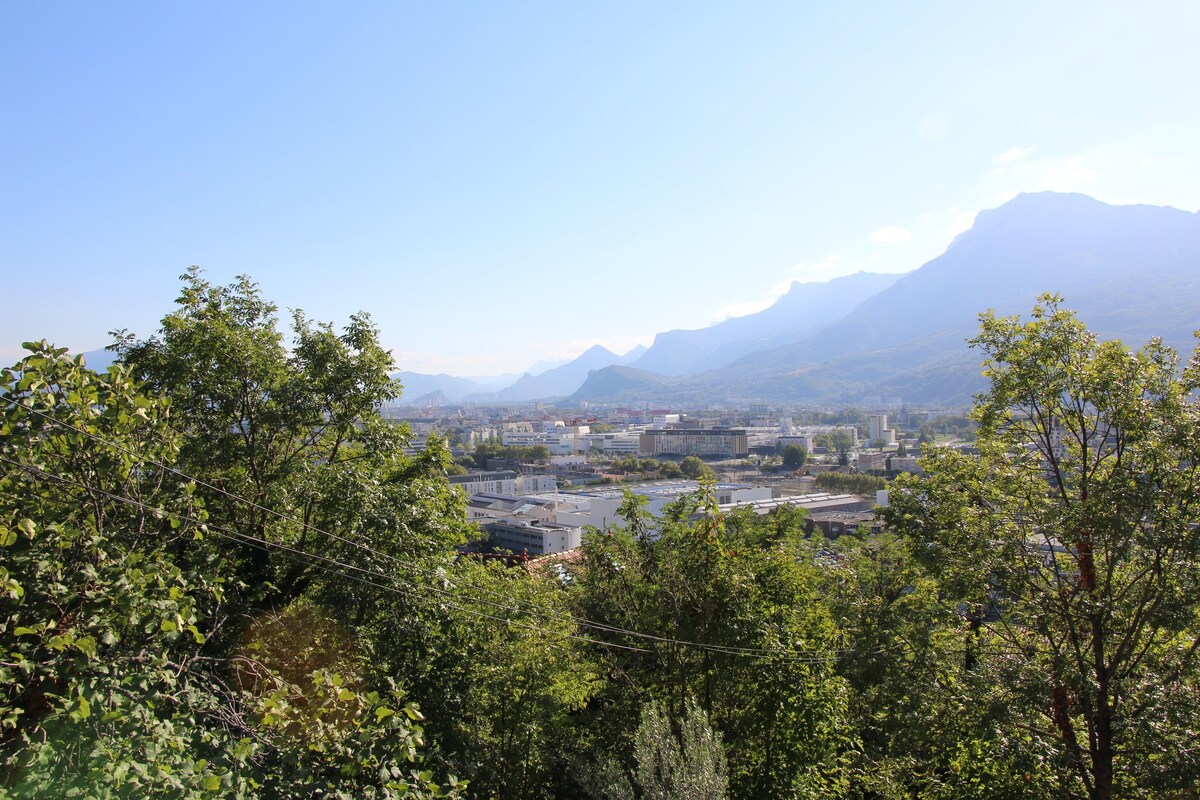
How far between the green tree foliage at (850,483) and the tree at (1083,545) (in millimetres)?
36669

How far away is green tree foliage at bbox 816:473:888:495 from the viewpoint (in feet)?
131

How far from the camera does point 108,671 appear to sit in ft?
7.55

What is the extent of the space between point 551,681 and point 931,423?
87.5m

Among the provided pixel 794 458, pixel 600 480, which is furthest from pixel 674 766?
pixel 794 458

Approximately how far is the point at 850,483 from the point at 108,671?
43.2 meters

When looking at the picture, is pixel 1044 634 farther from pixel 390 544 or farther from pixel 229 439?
pixel 229 439

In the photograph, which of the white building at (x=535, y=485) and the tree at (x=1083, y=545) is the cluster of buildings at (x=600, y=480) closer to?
the white building at (x=535, y=485)

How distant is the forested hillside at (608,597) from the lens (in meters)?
2.68

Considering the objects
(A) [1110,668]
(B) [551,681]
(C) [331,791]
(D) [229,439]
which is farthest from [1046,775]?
(D) [229,439]

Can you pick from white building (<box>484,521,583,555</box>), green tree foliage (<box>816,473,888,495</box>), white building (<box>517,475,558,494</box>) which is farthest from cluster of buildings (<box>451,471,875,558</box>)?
white building (<box>517,475,558,494</box>)

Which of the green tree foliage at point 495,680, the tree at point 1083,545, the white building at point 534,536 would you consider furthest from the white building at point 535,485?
the tree at point 1083,545

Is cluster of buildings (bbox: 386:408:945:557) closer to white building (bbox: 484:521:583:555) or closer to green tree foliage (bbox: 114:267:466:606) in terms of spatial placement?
white building (bbox: 484:521:583:555)

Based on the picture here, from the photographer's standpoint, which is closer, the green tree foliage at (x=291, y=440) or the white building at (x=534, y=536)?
the green tree foliage at (x=291, y=440)

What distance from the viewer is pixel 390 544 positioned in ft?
16.0
